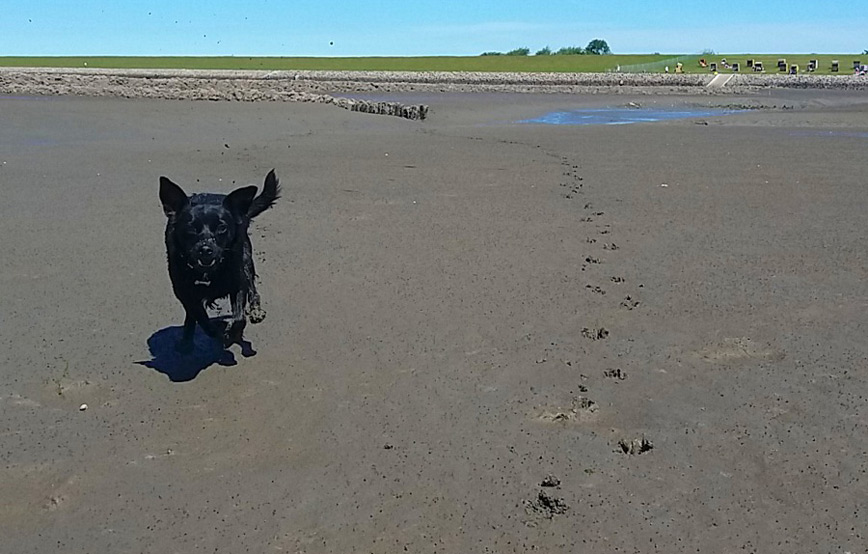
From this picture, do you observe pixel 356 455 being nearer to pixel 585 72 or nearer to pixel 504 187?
pixel 504 187

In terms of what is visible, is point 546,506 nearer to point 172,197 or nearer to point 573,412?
point 573,412

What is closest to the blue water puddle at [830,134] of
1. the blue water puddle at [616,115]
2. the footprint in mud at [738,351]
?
the blue water puddle at [616,115]

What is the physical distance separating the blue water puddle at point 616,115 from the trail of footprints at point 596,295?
52.0 ft

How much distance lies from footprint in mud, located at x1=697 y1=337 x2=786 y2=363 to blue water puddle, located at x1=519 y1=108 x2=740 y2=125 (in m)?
23.7

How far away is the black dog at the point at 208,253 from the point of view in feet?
19.5

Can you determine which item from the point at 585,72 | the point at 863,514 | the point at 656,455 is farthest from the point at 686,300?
the point at 585,72

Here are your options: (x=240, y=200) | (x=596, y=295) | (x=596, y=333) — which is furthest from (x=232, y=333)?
(x=596, y=295)

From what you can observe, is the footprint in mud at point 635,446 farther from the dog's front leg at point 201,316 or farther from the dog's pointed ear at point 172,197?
the dog's pointed ear at point 172,197

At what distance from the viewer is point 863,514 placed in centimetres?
432

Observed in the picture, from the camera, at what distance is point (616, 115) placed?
35.5 metres

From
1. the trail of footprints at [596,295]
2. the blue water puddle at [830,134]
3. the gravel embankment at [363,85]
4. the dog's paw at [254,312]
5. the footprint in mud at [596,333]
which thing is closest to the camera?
the trail of footprints at [596,295]

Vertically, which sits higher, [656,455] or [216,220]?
[216,220]

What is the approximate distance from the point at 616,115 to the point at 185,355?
30945mm

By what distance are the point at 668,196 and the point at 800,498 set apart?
9.43 meters
